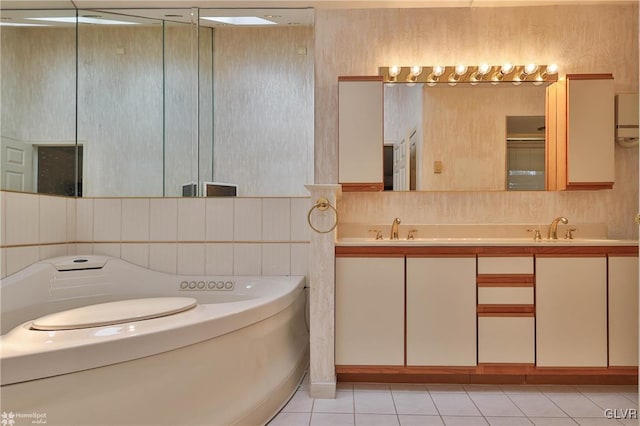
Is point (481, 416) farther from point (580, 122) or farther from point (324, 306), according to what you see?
point (580, 122)

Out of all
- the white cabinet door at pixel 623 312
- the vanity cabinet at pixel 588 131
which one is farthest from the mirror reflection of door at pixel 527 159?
the white cabinet door at pixel 623 312

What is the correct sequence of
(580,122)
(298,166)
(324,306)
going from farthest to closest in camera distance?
1. (298,166)
2. (580,122)
3. (324,306)

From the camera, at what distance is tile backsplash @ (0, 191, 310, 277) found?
2.44 meters

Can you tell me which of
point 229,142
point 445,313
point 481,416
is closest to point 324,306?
point 445,313

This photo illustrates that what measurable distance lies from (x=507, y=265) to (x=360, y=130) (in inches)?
46.8

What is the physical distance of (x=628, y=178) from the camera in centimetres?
238

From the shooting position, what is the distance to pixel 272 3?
2502 millimetres

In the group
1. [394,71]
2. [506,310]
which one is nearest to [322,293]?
[506,310]

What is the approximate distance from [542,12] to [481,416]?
257cm

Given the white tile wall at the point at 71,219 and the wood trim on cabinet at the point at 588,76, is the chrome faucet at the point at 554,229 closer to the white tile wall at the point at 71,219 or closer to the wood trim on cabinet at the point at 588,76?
the wood trim on cabinet at the point at 588,76

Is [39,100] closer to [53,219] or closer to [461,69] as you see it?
[53,219]

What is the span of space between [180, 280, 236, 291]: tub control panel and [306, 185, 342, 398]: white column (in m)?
0.67

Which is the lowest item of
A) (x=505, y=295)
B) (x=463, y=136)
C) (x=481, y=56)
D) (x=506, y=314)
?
(x=506, y=314)

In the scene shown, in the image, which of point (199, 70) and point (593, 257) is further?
point (199, 70)
